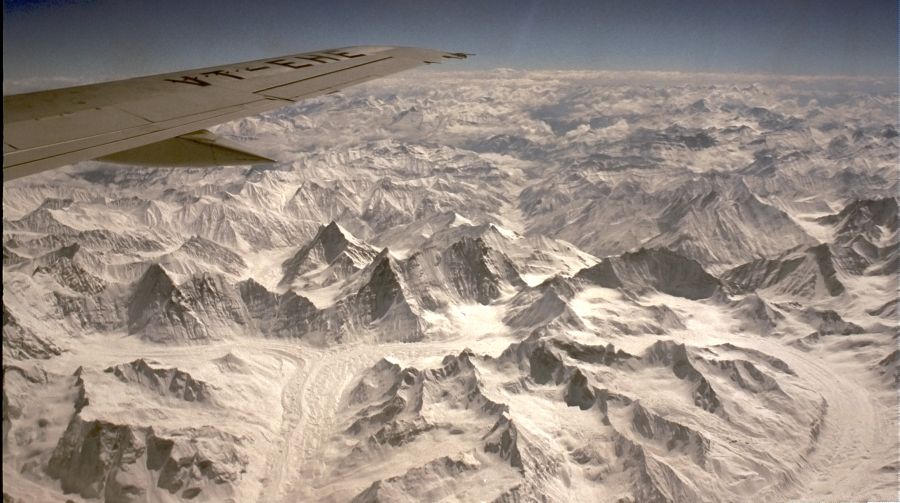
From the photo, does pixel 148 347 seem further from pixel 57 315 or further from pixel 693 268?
pixel 693 268

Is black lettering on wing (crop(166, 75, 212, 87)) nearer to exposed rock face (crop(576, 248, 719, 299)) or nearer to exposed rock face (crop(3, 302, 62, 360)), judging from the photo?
exposed rock face (crop(3, 302, 62, 360))

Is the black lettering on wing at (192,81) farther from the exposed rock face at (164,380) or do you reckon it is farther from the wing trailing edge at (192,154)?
the exposed rock face at (164,380)

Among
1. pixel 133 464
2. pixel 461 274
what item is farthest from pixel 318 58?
pixel 461 274

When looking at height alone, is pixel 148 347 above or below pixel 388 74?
below

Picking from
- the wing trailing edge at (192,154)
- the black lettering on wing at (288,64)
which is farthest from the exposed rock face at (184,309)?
the wing trailing edge at (192,154)

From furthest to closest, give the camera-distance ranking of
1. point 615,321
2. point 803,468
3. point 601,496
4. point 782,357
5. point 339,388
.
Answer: point 615,321 → point 782,357 → point 339,388 → point 803,468 → point 601,496

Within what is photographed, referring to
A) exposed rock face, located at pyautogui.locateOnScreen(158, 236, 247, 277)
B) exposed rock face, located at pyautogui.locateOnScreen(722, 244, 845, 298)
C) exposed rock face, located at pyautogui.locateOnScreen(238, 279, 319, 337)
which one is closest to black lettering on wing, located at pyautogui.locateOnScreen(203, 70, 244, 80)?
exposed rock face, located at pyautogui.locateOnScreen(238, 279, 319, 337)

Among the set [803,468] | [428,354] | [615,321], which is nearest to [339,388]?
[428,354]
